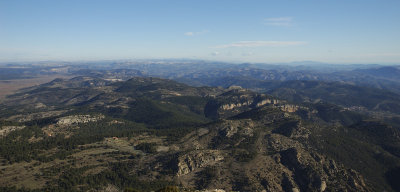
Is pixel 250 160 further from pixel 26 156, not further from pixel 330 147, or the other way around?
pixel 26 156

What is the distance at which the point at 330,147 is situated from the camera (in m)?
186

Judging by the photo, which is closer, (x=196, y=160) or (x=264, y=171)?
(x=264, y=171)

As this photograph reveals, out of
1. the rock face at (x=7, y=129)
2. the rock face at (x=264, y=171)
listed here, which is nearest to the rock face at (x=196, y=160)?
the rock face at (x=264, y=171)

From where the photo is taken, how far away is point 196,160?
14988cm

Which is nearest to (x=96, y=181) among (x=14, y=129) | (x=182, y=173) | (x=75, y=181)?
(x=75, y=181)

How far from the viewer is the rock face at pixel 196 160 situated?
144m

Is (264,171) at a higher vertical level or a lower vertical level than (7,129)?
lower

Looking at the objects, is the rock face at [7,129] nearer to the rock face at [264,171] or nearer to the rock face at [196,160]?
the rock face at [264,171]

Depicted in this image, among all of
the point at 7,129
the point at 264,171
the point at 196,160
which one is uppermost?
the point at 7,129

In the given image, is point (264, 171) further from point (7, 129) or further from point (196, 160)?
point (7, 129)

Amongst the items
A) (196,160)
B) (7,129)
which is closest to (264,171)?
(196,160)

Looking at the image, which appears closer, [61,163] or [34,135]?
[61,163]

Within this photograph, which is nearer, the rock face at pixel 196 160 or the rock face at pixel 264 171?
the rock face at pixel 264 171

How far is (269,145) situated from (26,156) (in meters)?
147
